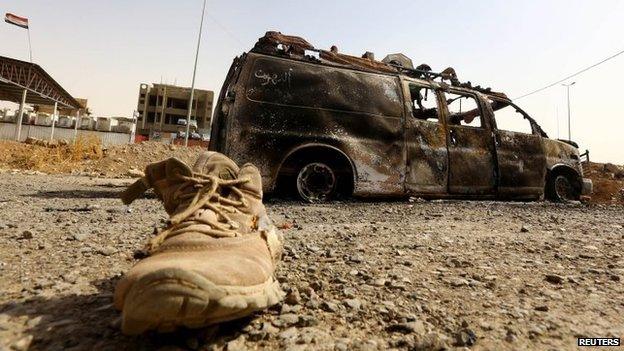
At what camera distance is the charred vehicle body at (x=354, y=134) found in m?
4.88

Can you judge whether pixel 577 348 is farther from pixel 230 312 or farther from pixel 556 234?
pixel 556 234

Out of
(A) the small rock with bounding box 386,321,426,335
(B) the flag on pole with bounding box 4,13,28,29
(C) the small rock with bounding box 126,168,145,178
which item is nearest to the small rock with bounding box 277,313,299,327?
(A) the small rock with bounding box 386,321,426,335

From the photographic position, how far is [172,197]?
1800 mm

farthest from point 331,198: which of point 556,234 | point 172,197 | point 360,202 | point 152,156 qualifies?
point 152,156

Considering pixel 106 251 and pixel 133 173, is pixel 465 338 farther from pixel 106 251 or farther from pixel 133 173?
pixel 133 173

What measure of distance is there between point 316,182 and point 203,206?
12.0ft

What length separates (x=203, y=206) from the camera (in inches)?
64.7

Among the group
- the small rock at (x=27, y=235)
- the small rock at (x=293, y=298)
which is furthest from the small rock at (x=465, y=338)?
the small rock at (x=27, y=235)

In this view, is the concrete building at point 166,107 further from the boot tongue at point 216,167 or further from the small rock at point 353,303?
the small rock at point 353,303

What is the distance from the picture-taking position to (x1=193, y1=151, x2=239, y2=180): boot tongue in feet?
6.47

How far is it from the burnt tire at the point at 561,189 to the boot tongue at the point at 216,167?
6939 mm

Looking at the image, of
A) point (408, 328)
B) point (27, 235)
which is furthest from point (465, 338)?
point (27, 235)

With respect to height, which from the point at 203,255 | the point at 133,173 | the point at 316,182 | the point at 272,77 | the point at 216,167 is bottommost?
the point at 133,173

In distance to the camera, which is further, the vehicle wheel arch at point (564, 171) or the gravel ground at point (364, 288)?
the vehicle wheel arch at point (564, 171)
